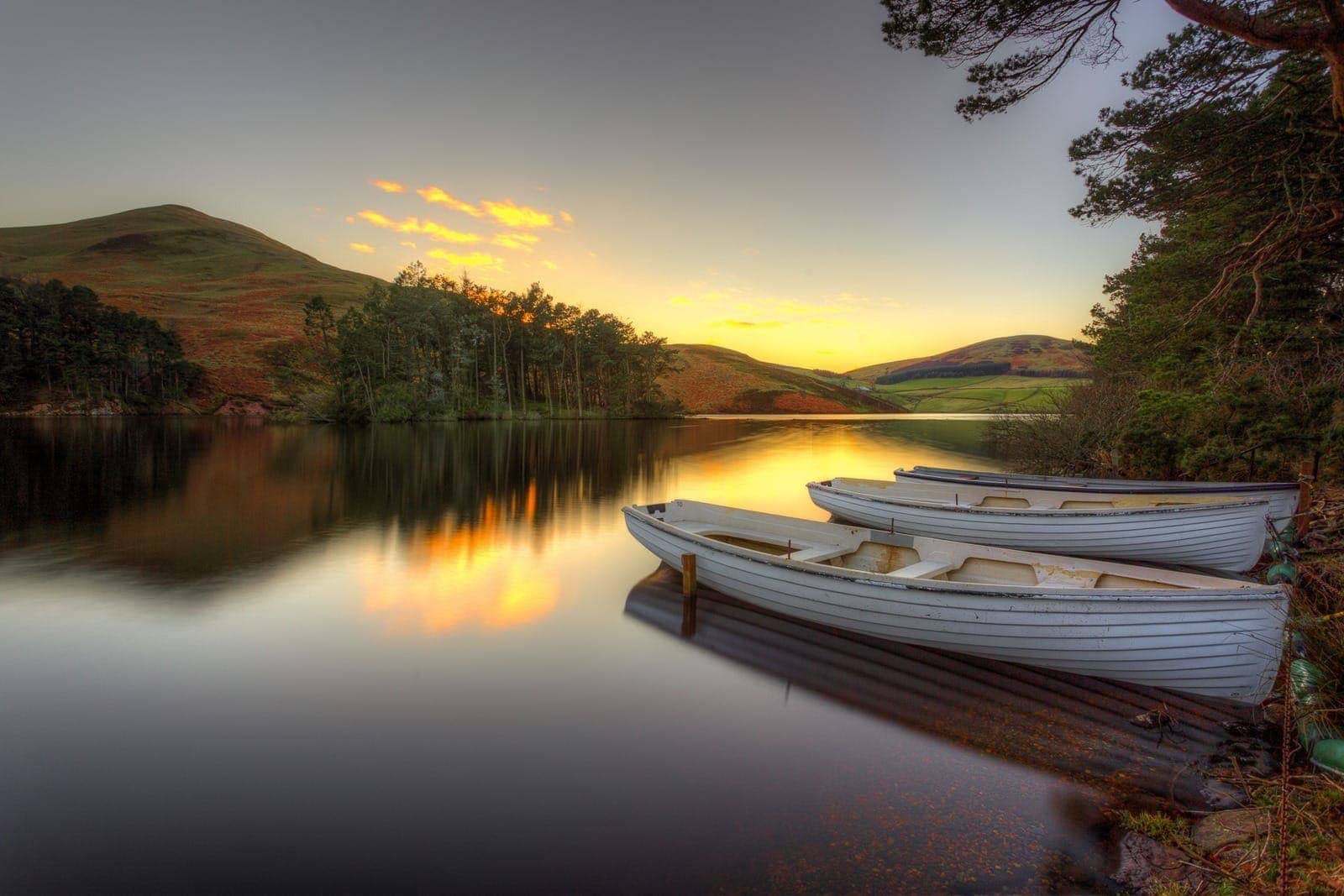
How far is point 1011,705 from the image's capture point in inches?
218

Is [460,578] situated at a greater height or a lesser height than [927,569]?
lesser

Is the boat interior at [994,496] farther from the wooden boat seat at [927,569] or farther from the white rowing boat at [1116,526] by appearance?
the wooden boat seat at [927,569]

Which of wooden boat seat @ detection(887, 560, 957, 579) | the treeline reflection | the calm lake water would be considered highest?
wooden boat seat @ detection(887, 560, 957, 579)

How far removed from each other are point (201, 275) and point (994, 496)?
144950 mm

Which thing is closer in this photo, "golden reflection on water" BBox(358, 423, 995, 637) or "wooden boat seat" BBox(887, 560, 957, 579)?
"wooden boat seat" BBox(887, 560, 957, 579)

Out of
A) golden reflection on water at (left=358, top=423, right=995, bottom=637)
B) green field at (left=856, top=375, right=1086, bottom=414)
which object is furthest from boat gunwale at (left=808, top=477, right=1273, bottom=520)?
green field at (left=856, top=375, right=1086, bottom=414)

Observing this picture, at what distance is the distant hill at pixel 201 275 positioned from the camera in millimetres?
64438

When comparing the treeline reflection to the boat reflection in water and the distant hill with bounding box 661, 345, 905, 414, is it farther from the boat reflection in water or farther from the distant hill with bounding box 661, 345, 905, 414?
the distant hill with bounding box 661, 345, 905, 414

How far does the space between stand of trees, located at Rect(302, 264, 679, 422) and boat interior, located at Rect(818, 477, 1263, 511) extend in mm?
45492

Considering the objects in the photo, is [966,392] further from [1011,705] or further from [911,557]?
[1011,705]

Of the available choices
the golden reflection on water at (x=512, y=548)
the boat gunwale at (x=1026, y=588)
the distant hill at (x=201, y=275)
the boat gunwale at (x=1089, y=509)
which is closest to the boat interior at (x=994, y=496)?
the boat gunwale at (x=1089, y=509)

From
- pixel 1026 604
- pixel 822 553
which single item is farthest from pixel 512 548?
pixel 1026 604

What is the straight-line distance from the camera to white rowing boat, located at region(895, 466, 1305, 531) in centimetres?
927

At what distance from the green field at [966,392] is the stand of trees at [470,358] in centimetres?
6921
